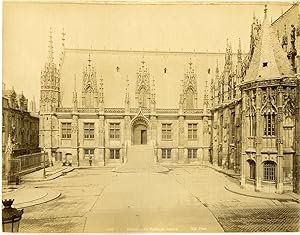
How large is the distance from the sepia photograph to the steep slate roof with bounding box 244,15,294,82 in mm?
28

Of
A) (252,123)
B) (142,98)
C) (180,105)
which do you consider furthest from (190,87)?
(252,123)

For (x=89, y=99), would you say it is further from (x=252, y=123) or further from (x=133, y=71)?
(x=252, y=123)

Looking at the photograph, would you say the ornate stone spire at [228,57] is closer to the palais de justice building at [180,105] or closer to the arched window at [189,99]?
the palais de justice building at [180,105]

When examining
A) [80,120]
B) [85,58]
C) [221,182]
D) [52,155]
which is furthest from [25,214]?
[221,182]

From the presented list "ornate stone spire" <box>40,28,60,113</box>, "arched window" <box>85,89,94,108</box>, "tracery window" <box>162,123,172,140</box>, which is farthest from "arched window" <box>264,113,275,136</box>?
"ornate stone spire" <box>40,28,60,113</box>

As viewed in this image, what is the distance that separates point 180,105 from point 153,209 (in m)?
3.18

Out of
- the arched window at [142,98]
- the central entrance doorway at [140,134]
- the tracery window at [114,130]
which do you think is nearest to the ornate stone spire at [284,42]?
the arched window at [142,98]

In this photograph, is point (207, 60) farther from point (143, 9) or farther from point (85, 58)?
point (85, 58)

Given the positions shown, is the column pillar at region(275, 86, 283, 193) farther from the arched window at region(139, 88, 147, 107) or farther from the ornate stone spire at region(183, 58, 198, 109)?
the arched window at region(139, 88, 147, 107)

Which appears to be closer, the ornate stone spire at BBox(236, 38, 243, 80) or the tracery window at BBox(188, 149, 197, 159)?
the ornate stone spire at BBox(236, 38, 243, 80)

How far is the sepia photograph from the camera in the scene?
6832mm

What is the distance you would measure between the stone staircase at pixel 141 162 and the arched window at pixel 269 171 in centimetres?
268

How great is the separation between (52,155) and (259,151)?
5.80 meters

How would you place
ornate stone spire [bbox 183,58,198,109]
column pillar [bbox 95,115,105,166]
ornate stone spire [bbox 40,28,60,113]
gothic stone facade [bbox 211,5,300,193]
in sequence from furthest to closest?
column pillar [bbox 95,115,105,166], ornate stone spire [bbox 183,58,198,109], gothic stone facade [bbox 211,5,300,193], ornate stone spire [bbox 40,28,60,113]
